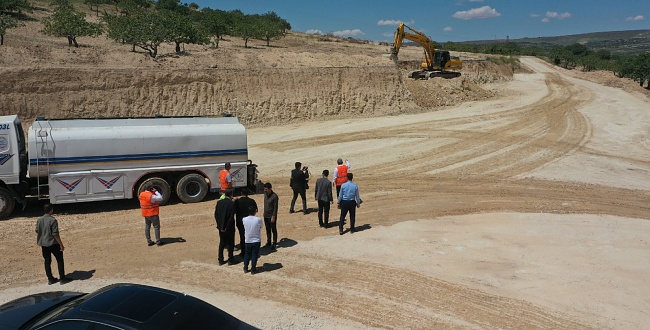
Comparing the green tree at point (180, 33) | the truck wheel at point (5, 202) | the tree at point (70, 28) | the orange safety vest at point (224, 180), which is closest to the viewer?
the truck wheel at point (5, 202)

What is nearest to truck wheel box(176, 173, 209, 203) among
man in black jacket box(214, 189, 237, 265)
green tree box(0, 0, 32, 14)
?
man in black jacket box(214, 189, 237, 265)

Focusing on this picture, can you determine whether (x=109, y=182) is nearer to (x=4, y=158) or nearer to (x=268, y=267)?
(x=4, y=158)

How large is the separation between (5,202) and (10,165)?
1109 millimetres

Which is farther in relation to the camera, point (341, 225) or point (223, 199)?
point (341, 225)

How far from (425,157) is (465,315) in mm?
14670

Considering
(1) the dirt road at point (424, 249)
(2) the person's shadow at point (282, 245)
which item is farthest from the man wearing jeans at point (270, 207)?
(1) the dirt road at point (424, 249)

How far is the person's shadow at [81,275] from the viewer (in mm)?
10312

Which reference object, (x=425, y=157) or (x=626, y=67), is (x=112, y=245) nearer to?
(x=425, y=157)

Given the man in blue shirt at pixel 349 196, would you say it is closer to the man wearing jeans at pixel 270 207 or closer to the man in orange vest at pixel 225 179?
the man wearing jeans at pixel 270 207

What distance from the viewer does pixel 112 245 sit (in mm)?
12242

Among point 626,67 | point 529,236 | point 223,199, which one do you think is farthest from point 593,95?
point 223,199

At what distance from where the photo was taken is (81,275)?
1047 centimetres

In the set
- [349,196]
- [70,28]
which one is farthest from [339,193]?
[70,28]

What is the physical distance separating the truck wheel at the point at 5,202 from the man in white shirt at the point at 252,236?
812 centimetres
